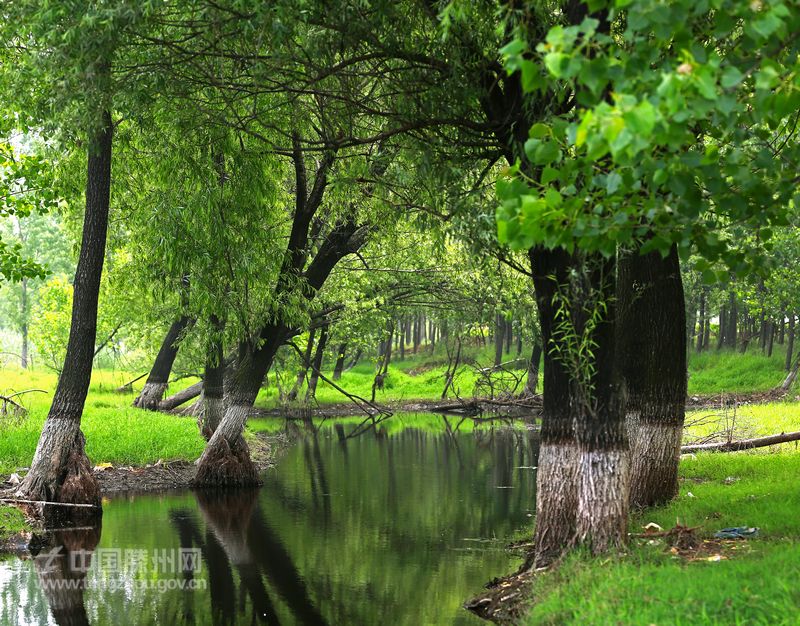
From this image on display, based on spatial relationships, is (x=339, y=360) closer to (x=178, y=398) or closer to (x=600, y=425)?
(x=178, y=398)

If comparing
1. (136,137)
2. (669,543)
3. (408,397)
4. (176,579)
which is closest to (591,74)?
(669,543)

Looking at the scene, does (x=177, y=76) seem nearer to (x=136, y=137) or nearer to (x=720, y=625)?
(x=136, y=137)

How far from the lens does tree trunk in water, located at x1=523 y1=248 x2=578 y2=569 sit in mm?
9688

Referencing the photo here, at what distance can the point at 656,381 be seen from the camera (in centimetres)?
1240

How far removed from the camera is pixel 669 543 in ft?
31.1

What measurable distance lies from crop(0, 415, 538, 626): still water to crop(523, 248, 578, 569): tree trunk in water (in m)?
1.32

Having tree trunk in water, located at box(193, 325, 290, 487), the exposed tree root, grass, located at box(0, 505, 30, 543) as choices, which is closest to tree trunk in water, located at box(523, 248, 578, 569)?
grass, located at box(0, 505, 30, 543)

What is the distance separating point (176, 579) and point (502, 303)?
503 inches

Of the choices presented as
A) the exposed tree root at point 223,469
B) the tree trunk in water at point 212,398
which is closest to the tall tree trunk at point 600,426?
the exposed tree root at point 223,469

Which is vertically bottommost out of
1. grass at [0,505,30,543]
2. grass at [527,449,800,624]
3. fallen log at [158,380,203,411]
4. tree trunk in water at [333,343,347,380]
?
grass at [0,505,30,543]

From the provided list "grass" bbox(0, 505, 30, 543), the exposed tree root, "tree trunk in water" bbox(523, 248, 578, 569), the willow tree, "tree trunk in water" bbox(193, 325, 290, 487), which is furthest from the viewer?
the exposed tree root

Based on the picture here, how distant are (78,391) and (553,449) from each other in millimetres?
9100

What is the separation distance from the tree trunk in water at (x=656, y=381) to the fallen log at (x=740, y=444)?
5646mm

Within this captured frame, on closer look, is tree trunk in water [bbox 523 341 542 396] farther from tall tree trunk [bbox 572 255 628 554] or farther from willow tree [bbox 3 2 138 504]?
tall tree trunk [bbox 572 255 628 554]
